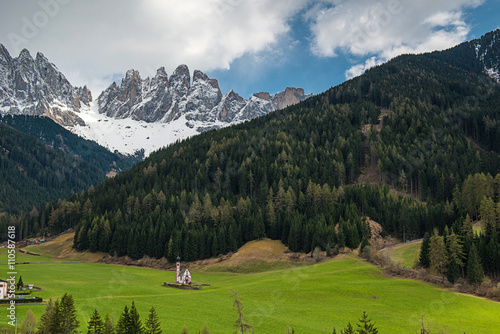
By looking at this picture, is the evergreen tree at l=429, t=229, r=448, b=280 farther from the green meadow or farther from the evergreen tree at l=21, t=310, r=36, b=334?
A: the evergreen tree at l=21, t=310, r=36, b=334

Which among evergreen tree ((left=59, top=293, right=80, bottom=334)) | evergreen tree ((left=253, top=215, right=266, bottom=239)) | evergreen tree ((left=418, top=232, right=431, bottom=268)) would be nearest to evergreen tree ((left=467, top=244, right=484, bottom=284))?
evergreen tree ((left=418, top=232, right=431, bottom=268))

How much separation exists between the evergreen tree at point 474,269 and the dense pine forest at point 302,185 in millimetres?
13358

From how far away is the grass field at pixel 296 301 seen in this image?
45844 mm

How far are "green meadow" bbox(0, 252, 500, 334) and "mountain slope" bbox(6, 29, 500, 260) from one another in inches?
1059

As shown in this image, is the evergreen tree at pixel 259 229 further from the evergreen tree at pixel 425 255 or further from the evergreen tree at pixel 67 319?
the evergreen tree at pixel 67 319

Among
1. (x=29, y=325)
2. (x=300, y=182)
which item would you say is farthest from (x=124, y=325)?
(x=300, y=182)

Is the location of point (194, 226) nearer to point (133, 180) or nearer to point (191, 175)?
point (191, 175)

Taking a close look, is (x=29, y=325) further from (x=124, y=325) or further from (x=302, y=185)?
(x=302, y=185)

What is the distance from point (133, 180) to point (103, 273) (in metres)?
72.6

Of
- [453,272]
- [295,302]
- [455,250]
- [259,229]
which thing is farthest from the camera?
[259,229]

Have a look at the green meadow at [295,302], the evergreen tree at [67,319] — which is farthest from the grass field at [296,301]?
the evergreen tree at [67,319]

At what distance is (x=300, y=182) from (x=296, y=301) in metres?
74.6

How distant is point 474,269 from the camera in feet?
194

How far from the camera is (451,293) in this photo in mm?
56562
